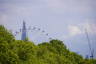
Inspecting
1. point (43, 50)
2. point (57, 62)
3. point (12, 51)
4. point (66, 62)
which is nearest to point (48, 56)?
point (43, 50)

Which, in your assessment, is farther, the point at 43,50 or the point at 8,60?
the point at 43,50

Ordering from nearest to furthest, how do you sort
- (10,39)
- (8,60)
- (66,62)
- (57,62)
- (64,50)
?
1. (8,60)
2. (10,39)
3. (57,62)
4. (66,62)
5. (64,50)

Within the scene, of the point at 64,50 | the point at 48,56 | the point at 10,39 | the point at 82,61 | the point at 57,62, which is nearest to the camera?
the point at 10,39

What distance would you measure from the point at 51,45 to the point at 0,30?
1960 inches

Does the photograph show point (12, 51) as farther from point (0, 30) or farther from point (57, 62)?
point (57, 62)

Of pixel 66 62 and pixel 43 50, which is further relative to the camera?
pixel 66 62

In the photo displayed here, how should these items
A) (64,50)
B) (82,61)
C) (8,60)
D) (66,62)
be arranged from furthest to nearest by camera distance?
(82,61), (64,50), (66,62), (8,60)

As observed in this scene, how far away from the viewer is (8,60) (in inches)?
2852

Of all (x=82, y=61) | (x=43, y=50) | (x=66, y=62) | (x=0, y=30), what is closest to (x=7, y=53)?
(x=0, y=30)

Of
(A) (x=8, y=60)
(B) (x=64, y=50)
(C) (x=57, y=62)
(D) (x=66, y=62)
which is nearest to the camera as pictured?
(A) (x=8, y=60)

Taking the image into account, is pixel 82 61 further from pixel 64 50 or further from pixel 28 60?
pixel 28 60

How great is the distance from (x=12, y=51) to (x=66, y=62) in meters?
46.9

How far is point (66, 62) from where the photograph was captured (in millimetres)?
119062

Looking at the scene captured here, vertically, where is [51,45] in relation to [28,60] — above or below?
above
